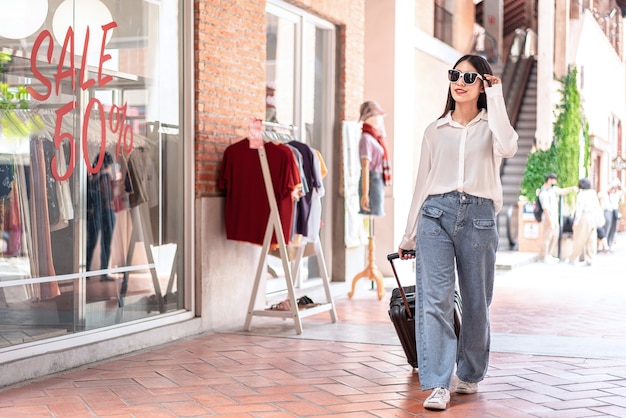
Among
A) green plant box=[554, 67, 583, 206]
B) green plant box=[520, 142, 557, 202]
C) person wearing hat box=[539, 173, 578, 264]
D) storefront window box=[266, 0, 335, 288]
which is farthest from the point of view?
green plant box=[554, 67, 583, 206]

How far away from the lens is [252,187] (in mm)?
6535

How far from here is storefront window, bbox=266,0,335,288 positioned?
8.30 metres

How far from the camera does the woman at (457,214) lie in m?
4.17

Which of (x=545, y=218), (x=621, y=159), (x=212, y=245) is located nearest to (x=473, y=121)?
(x=212, y=245)

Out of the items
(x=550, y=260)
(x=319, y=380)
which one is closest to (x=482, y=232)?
(x=319, y=380)

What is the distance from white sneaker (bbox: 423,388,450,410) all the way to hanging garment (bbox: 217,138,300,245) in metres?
2.48

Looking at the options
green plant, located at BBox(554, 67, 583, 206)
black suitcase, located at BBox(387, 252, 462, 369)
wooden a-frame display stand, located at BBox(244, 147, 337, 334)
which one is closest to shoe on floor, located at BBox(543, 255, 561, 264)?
green plant, located at BBox(554, 67, 583, 206)

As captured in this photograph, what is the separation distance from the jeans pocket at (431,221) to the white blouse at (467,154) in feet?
0.28

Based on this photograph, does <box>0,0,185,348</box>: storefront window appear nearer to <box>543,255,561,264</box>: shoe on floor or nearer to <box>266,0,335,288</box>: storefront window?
<box>266,0,335,288</box>: storefront window

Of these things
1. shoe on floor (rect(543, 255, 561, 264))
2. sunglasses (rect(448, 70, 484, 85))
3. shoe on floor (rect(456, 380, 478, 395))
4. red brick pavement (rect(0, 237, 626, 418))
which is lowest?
shoe on floor (rect(543, 255, 561, 264))

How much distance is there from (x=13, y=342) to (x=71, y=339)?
0.45 m

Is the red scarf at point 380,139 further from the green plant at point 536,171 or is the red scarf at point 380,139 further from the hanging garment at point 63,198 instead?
the green plant at point 536,171

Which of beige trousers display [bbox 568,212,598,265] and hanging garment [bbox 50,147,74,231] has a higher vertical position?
hanging garment [bbox 50,147,74,231]

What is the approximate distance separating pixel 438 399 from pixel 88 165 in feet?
8.00
